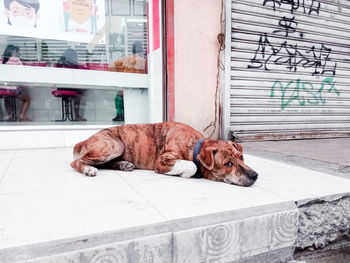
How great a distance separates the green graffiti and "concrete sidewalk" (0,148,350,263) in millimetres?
3826

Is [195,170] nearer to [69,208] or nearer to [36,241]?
[69,208]

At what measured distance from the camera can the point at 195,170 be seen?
98.3 inches

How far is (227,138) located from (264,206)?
143 inches

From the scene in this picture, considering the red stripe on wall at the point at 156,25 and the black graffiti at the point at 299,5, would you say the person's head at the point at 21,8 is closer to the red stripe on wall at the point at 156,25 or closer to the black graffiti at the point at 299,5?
the red stripe on wall at the point at 156,25

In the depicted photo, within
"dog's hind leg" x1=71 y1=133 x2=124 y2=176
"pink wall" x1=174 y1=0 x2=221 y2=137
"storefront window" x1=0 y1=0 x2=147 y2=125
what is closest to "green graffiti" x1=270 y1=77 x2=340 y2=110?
"pink wall" x1=174 y1=0 x2=221 y2=137

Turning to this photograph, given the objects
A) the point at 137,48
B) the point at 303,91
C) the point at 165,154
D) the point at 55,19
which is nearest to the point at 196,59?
the point at 137,48

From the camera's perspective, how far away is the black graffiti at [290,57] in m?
5.67

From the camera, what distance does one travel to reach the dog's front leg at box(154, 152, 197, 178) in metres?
2.48

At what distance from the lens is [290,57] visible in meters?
6.05

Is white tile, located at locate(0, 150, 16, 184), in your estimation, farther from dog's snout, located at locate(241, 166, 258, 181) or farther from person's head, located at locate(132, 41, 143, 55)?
person's head, located at locate(132, 41, 143, 55)

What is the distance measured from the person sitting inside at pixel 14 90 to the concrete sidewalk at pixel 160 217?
2205mm

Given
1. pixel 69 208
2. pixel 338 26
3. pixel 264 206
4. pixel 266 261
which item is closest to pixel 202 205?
pixel 264 206

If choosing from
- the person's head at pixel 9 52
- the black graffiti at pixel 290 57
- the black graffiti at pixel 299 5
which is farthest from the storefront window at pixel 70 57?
the black graffiti at pixel 299 5

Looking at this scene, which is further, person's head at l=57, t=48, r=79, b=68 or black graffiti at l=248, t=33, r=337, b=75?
black graffiti at l=248, t=33, r=337, b=75
